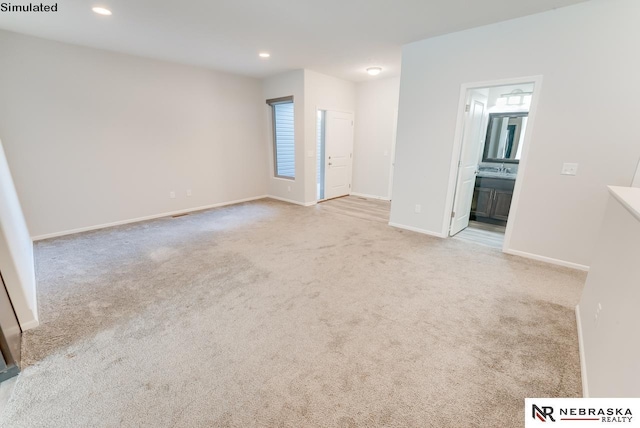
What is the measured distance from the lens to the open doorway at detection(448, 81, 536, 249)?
3.79 metres

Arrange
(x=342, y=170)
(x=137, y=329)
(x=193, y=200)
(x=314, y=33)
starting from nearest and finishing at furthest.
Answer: (x=137, y=329)
(x=314, y=33)
(x=193, y=200)
(x=342, y=170)

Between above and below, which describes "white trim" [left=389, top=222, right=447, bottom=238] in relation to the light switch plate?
below

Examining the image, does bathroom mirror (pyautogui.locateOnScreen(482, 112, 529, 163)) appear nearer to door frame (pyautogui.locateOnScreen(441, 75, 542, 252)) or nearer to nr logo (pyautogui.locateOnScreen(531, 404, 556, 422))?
door frame (pyautogui.locateOnScreen(441, 75, 542, 252))

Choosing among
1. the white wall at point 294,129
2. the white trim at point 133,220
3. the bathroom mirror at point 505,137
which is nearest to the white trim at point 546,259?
the bathroom mirror at point 505,137

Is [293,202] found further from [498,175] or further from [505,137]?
[505,137]

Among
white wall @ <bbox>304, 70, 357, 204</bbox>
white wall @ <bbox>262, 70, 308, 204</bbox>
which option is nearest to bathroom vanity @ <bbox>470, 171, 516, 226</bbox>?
white wall @ <bbox>304, 70, 357, 204</bbox>

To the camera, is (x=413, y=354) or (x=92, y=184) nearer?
(x=413, y=354)

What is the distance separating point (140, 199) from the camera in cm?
456

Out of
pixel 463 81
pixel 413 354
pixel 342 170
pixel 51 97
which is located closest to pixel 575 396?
pixel 413 354

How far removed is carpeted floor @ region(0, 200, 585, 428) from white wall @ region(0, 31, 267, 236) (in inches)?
39.9

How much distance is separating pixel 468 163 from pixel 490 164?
1151mm

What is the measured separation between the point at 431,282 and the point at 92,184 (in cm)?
499

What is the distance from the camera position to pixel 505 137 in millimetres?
4418

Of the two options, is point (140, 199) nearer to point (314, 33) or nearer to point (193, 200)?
point (193, 200)
